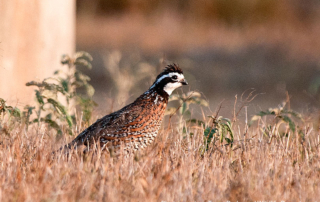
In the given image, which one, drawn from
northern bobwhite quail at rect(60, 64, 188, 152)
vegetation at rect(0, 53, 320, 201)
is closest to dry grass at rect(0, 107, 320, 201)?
vegetation at rect(0, 53, 320, 201)

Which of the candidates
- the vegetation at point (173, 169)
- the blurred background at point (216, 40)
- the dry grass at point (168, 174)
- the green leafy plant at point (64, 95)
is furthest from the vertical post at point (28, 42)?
the blurred background at point (216, 40)

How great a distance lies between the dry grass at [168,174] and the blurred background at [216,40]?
9370 mm

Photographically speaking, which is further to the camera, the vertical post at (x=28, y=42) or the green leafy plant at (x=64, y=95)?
the vertical post at (x=28, y=42)

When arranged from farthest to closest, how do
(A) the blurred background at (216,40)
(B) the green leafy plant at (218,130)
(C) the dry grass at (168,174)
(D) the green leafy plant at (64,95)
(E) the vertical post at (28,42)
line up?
1. (A) the blurred background at (216,40)
2. (E) the vertical post at (28,42)
3. (D) the green leafy plant at (64,95)
4. (B) the green leafy plant at (218,130)
5. (C) the dry grass at (168,174)

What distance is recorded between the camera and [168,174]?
479cm

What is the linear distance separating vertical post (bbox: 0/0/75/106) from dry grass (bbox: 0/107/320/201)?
6.97 feet

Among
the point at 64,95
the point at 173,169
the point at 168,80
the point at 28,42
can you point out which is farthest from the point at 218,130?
the point at 28,42

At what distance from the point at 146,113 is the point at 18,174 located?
1796mm

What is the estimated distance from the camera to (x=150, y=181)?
15.6 ft

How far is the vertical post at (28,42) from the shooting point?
8.15 m

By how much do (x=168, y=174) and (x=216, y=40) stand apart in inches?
563

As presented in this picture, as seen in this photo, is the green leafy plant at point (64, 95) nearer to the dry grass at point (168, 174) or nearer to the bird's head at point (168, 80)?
the dry grass at point (168, 174)

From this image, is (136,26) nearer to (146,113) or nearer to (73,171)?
(146,113)

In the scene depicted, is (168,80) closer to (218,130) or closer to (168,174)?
(218,130)
